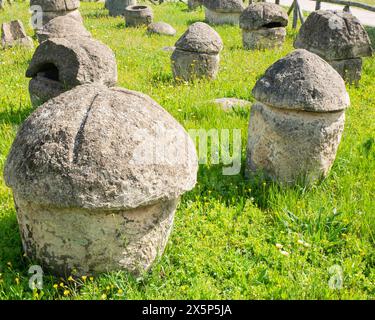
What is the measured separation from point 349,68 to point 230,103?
3.09 meters

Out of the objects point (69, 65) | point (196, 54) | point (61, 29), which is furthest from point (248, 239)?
point (61, 29)

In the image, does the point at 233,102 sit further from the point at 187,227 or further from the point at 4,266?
the point at 4,266

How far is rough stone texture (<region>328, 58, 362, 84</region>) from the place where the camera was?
873cm

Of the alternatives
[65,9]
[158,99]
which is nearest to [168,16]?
[65,9]

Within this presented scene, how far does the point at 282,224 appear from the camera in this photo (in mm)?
4500

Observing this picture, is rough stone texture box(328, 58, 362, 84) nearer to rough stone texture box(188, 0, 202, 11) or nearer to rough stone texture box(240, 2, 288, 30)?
rough stone texture box(240, 2, 288, 30)

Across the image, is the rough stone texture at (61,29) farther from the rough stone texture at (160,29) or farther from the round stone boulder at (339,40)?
the rough stone texture at (160,29)

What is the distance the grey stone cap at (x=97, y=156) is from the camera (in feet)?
10.1

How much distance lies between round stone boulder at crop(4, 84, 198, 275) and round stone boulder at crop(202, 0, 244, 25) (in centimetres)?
1258

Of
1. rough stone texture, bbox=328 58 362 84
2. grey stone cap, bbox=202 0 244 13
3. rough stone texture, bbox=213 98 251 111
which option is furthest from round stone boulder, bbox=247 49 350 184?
grey stone cap, bbox=202 0 244 13

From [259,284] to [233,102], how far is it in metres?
4.06

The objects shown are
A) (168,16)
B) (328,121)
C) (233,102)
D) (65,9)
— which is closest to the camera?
(328,121)

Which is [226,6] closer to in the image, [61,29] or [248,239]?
[61,29]

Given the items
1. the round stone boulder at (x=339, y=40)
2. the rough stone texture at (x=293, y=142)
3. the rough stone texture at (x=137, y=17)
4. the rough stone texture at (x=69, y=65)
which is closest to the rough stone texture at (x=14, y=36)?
the rough stone texture at (x=137, y=17)
